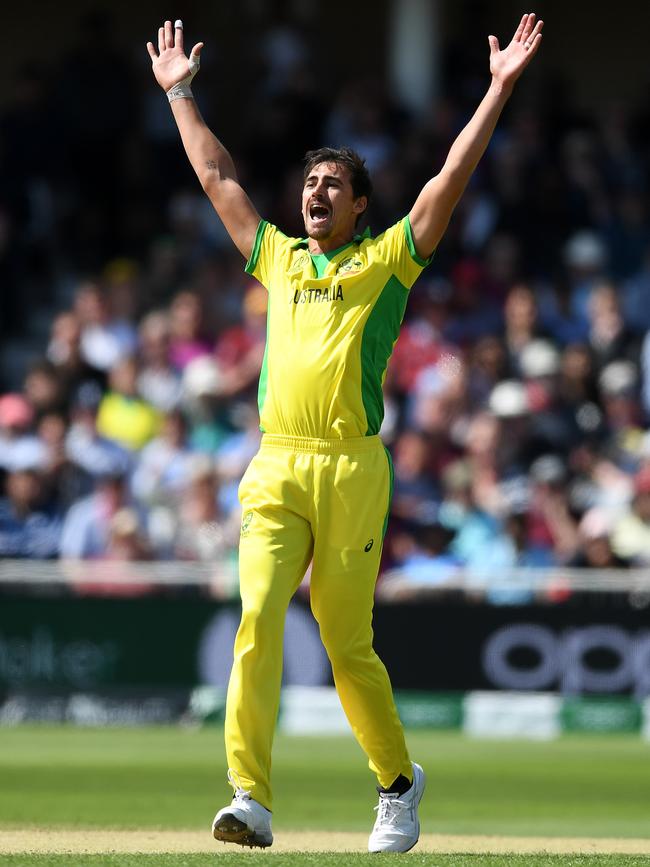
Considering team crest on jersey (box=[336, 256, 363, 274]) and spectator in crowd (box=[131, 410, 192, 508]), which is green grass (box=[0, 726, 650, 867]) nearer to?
spectator in crowd (box=[131, 410, 192, 508])

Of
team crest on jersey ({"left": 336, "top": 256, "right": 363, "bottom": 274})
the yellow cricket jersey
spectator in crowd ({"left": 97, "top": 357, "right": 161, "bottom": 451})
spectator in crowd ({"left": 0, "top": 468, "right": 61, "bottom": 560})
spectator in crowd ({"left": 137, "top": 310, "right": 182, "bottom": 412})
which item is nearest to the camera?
the yellow cricket jersey

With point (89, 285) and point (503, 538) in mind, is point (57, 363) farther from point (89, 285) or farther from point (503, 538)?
point (503, 538)

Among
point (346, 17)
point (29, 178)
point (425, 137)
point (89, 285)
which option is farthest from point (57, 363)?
point (346, 17)

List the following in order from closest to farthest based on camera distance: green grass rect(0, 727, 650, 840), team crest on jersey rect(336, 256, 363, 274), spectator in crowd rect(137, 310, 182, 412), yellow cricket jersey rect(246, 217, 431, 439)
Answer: yellow cricket jersey rect(246, 217, 431, 439) → team crest on jersey rect(336, 256, 363, 274) → green grass rect(0, 727, 650, 840) → spectator in crowd rect(137, 310, 182, 412)

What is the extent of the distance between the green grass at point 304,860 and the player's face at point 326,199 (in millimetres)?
2287

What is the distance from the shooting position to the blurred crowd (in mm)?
14500

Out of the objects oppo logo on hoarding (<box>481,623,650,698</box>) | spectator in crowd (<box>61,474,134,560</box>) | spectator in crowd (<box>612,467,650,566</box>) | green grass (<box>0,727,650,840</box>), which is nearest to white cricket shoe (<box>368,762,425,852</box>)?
green grass (<box>0,727,650,840</box>)

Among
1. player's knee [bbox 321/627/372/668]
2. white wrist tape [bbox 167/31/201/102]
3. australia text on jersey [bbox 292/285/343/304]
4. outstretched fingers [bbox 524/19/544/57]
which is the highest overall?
outstretched fingers [bbox 524/19/544/57]

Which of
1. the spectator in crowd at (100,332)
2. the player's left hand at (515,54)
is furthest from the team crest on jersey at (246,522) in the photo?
the spectator in crowd at (100,332)

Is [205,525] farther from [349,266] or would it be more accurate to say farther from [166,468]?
[349,266]

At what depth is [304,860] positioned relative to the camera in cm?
634

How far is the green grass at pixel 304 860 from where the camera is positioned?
20.5ft

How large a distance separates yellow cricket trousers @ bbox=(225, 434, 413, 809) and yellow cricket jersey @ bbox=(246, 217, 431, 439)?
0.10 meters

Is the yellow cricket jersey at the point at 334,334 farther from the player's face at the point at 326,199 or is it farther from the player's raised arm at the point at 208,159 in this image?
the player's raised arm at the point at 208,159
